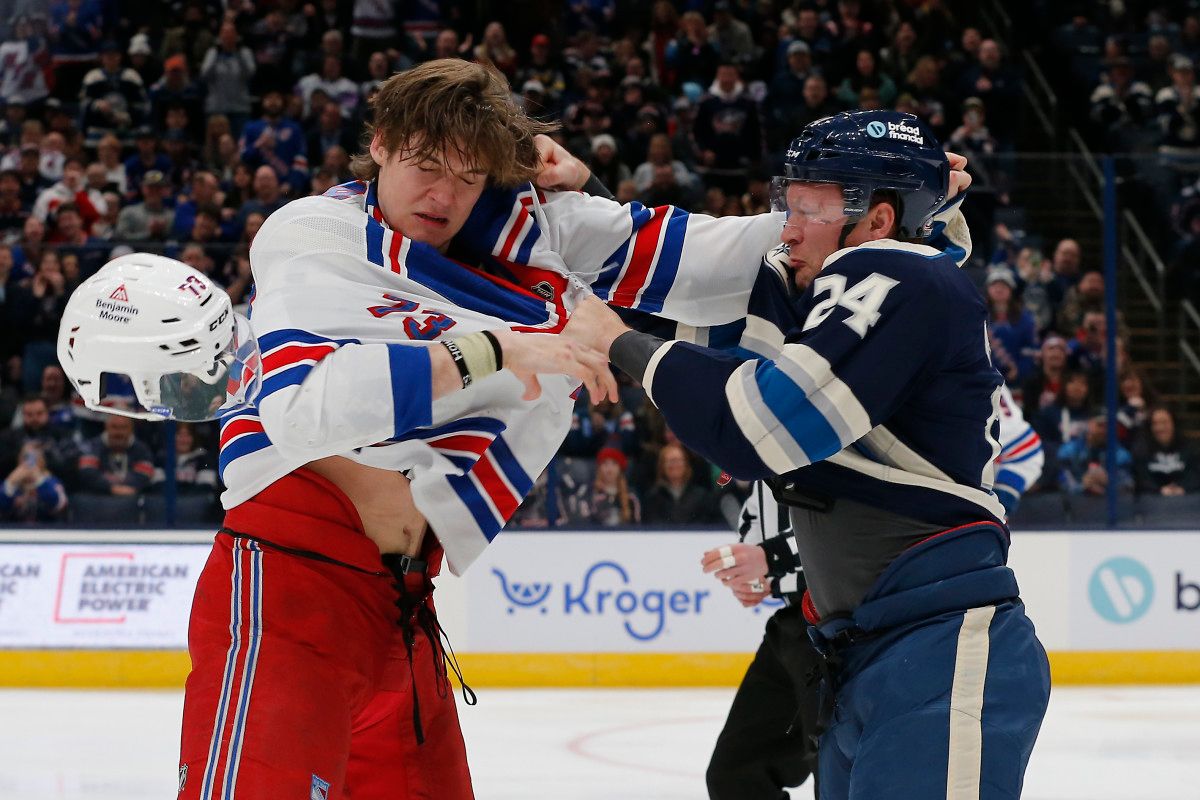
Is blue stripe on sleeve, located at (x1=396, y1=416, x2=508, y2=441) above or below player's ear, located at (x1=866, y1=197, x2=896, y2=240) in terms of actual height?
below

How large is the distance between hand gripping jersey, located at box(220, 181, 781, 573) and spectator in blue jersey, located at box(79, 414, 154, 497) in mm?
5258

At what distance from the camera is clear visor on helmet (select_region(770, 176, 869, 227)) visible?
7.99 ft

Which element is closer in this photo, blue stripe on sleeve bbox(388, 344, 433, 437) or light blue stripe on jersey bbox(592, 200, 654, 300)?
blue stripe on sleeve bbox(388, 344, 433, 437)

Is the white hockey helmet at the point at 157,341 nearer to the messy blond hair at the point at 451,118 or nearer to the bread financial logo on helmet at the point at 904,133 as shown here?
the messy blond hair at the point at 451,118

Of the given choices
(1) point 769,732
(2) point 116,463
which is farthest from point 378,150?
(2) point 116,463

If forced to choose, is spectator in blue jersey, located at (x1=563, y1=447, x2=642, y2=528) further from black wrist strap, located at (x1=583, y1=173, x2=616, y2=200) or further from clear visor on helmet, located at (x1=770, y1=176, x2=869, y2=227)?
clear visor on helmet, located at (x1=770, y1=176, x2=869, y2=227)

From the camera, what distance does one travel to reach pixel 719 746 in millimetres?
3750

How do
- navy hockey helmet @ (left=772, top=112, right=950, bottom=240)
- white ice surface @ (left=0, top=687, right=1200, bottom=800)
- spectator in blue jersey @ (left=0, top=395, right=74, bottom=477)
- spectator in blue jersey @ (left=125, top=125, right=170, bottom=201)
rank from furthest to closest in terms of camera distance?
spectator in blue jersey @ (left=125, top=125, right=170, bottom=201)
spectator in blue jersey @ (left=0, top=395, right=74, bottom=477)
white ice surface @ (left=0, top=687, right=1200, bottom=800)
navy hockey helmet @ (left=772, top=112, right=950, bottom=240)

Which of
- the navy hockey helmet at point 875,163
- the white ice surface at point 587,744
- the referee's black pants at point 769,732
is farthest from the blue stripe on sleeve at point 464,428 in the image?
the white ice surface at point 587,744

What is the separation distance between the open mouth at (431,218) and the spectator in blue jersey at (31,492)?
18.4 feet

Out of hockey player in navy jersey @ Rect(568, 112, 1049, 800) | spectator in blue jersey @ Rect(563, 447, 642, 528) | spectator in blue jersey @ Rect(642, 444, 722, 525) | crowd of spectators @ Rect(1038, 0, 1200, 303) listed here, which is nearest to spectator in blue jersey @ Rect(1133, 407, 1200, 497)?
spectator in blue jersey @ Rect(642, 444, 722, 525)

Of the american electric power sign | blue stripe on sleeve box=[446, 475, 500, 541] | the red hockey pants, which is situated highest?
blue stripe on sleeve box=[446, 475, 500, 541]

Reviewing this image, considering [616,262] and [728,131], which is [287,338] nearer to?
[616,262]

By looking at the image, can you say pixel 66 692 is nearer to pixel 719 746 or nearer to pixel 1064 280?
pixel 719 746
